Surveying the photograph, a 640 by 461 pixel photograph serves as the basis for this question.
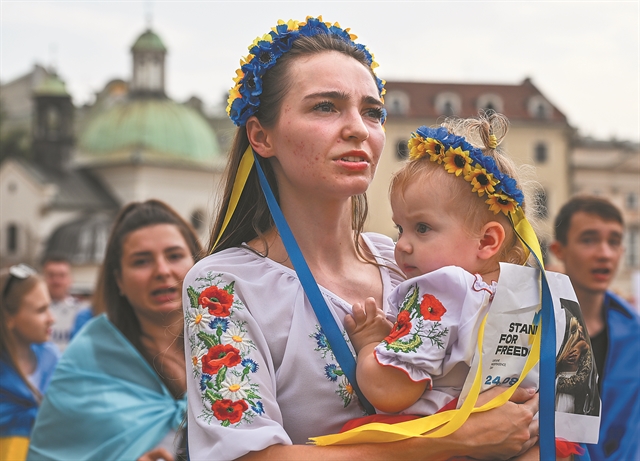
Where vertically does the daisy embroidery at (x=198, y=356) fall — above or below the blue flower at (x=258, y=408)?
above

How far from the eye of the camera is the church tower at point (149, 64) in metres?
63.4

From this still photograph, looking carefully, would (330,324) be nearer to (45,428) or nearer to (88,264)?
(45,428)

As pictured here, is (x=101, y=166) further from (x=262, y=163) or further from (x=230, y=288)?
(x=230, y=288)

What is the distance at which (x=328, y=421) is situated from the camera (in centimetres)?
304

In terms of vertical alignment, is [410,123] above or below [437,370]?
above

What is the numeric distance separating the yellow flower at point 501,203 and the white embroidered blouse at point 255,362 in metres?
0.54

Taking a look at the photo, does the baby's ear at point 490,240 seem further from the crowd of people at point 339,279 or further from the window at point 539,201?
the window at point 539,201

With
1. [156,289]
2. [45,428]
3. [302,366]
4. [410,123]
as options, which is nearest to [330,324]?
[302,366]

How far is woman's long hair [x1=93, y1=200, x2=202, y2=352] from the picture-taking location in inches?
219

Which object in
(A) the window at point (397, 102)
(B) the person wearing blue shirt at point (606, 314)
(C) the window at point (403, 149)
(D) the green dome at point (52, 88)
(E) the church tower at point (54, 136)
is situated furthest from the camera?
(E) the church tower at point (54, 136)

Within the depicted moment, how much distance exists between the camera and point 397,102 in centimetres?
5791

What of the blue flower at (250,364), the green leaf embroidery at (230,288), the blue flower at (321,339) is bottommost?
the blue flower at (250,364)

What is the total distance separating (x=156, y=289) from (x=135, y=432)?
2.41ft

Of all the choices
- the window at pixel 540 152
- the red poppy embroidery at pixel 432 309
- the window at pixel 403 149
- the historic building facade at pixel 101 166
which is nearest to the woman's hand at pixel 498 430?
the red poppy embroidery at pixel 432 309
